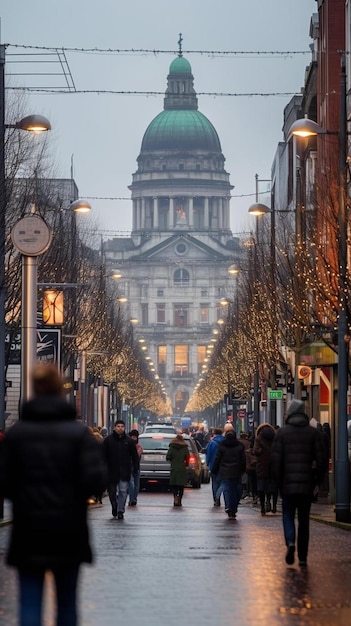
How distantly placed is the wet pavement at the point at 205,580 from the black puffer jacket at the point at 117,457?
325 centimetres

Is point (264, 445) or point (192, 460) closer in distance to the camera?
point (264, 445)

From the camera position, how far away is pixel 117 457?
1220 inches

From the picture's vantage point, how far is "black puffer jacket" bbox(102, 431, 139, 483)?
30906 mm

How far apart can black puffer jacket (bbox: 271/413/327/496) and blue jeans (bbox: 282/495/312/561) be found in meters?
0.12

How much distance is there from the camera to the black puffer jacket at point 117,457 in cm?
3091

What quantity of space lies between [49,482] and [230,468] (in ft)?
74.0

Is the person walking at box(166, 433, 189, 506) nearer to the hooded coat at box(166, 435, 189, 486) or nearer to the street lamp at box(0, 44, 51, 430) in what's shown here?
the hooded coat at box(166, 435, 189, 486)

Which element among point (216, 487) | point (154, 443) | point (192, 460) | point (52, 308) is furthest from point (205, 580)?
point (192, 460)

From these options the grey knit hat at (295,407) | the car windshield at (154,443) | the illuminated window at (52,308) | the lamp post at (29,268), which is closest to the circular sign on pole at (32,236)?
the lamp post at (29,268)

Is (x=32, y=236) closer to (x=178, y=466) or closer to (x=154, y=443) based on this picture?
(x=178, y=466)

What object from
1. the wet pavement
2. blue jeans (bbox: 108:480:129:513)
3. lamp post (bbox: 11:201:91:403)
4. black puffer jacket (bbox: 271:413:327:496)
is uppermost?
lamp post (bbox: 11:201:91:403)

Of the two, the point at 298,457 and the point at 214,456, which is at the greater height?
the point at 214,456

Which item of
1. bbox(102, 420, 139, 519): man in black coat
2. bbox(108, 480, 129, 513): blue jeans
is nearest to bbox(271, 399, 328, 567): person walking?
bbox(108, 480, 129, 513): blue jeans

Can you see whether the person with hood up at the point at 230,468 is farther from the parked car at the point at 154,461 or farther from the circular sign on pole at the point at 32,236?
the parked car at the point at 154,461
